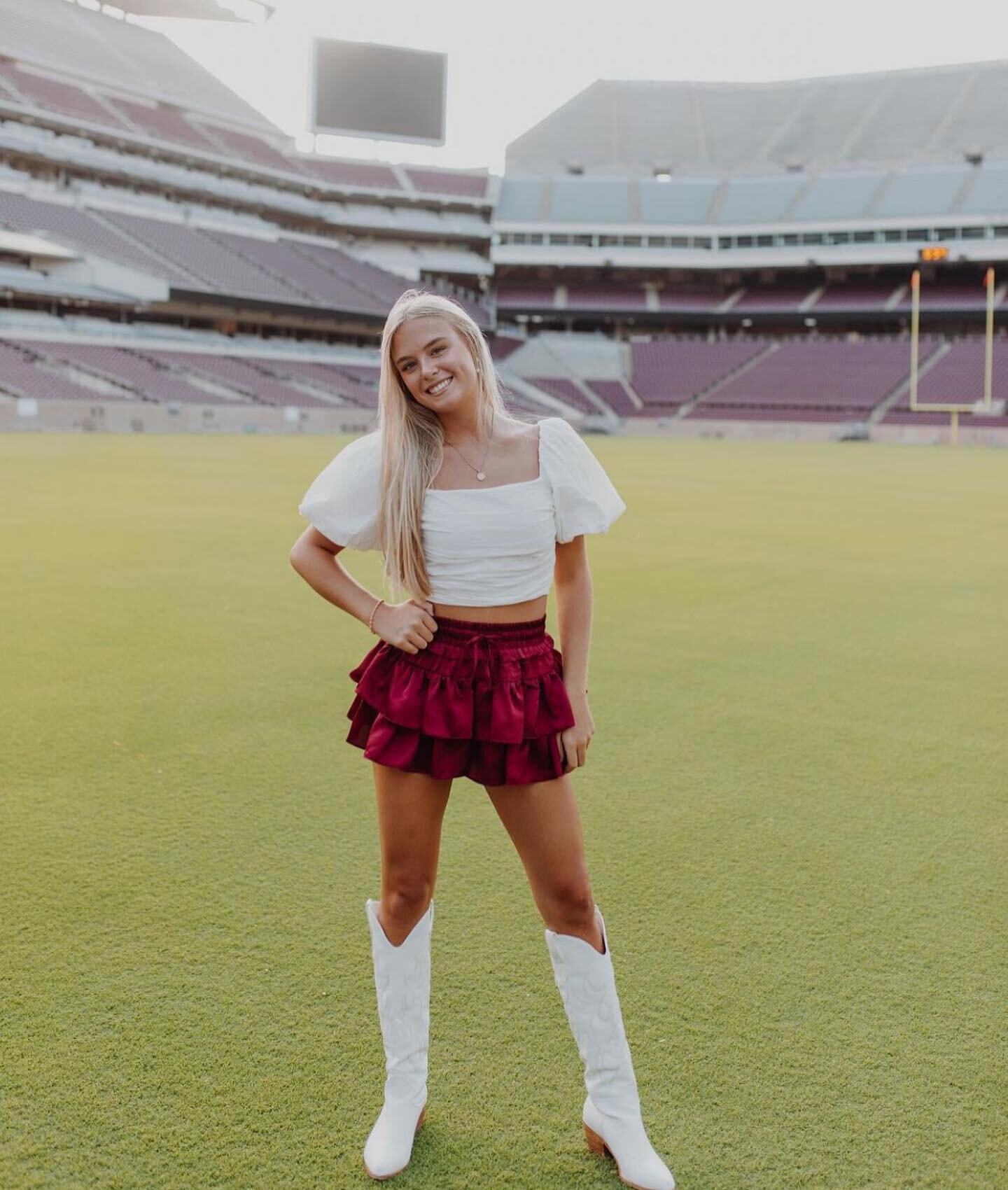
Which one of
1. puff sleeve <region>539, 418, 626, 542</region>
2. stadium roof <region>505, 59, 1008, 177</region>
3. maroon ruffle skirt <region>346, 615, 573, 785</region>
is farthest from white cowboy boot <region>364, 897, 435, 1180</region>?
stadium roof <region>505, 59, 1008, 177</region>

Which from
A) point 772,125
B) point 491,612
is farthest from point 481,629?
point 772,125

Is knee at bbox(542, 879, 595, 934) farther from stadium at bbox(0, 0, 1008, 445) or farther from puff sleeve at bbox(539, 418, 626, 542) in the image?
stadium at bbox(0, 0, 1008, 445)

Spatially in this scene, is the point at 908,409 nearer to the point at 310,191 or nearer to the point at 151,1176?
the point at 310,191

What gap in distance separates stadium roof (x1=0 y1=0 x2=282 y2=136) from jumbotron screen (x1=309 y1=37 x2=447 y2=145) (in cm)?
456

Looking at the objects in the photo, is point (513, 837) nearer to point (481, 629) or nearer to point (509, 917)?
point (481, 629)

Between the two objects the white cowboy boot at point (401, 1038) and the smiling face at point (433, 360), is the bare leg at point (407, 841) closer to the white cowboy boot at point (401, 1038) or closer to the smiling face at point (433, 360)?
the white cowboy boot at point (401, 1038)

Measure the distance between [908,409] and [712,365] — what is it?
12.8 metres

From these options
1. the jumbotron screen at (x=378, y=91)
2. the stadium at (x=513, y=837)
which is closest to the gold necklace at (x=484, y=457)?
the stadium at (x=513, y=837)

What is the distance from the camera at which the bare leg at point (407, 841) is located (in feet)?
8.07

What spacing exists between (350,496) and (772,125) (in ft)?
253

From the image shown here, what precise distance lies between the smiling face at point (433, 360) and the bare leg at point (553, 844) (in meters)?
0.89

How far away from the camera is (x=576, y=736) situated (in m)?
2.47

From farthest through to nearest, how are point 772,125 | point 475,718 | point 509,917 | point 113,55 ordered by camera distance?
point 772,125 < point 113,55 < point 509,917 < point 475,718

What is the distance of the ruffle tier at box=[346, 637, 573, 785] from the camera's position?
7.77 feet
